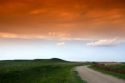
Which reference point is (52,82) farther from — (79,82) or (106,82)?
(106,82)

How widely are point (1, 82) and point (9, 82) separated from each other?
110 cm

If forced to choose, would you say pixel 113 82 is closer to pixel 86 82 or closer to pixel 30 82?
pixel 86 82

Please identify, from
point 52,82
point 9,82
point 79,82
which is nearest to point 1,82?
point 9,82

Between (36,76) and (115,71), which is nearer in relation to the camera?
(36,76)

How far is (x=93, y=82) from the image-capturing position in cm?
3234

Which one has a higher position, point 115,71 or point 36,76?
point 115,71

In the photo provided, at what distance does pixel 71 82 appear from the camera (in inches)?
1309

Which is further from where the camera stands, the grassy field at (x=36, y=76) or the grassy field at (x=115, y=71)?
the grassy field at (x=115, y=71)

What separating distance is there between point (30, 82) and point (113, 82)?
916 centimetres

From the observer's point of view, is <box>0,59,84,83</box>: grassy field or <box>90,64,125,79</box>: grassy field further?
<box>90,64,125,79</box>: grassy field

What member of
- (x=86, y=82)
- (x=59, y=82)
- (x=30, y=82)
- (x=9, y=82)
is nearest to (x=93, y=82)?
(x=86, y=82)

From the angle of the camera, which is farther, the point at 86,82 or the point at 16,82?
the point at 16,82

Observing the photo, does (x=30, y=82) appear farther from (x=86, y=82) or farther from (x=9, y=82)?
(x=86, y=82)

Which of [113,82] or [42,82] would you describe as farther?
[42,82]
